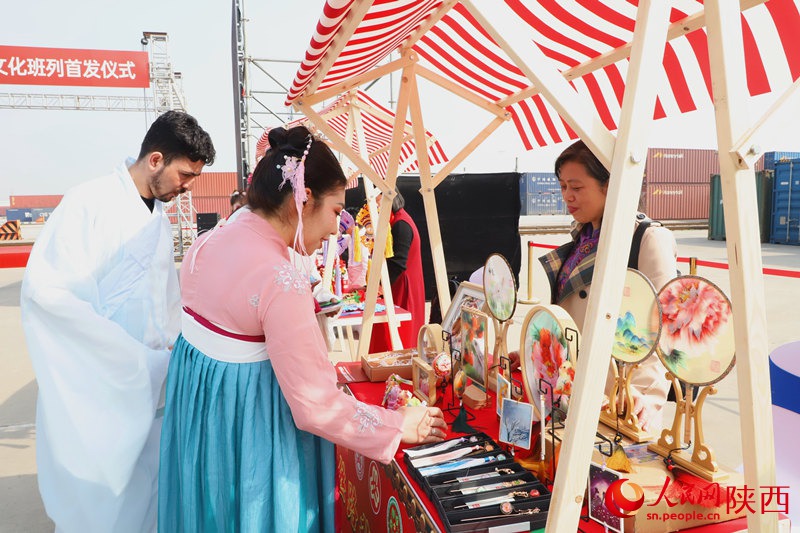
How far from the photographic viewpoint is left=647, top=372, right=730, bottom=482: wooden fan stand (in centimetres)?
107

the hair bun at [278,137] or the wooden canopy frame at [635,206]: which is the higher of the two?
the hair bun at [278,137]

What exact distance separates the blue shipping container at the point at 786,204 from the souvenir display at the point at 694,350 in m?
17.8

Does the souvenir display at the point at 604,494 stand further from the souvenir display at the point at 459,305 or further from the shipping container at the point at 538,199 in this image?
the shipping container at the point at 538,199

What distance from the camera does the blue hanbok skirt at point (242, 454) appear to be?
131 cm

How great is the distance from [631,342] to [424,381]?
2.59 feet

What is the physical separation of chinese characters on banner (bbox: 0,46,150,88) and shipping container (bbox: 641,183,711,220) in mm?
25974

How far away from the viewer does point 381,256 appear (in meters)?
2.62

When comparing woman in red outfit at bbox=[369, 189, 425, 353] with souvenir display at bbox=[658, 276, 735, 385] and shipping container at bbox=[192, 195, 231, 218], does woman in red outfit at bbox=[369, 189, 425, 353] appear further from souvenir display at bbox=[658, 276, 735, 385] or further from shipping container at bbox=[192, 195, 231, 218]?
shipping container at bbox=[192, 195, 231, 218]

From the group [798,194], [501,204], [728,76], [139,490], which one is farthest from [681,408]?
[798,194]

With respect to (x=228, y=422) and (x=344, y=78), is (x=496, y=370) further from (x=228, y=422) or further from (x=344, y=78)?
(x=344, y=78)

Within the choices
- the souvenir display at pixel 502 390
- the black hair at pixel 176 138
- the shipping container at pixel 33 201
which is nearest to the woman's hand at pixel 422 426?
the souvenir display at pixel 502 390

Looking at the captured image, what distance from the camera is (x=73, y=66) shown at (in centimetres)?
1327

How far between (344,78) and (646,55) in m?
1.67

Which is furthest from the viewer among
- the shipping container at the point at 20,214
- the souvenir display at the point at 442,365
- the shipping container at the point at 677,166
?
the shipping container at the point at 20,214
